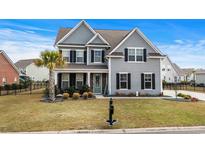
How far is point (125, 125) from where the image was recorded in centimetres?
885

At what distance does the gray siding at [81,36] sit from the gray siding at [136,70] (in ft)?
12.8

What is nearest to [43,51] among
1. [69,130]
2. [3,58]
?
[69,130]

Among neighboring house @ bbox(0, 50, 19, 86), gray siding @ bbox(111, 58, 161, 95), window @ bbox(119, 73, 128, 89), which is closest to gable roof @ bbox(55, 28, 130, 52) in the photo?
gray siding @ bbox(111, 58, 161, 95)

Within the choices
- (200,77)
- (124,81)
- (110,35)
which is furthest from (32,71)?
(200,77)

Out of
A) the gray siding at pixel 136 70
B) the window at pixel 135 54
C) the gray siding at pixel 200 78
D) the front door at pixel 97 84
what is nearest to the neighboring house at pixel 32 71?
the front door at pixel 97 84

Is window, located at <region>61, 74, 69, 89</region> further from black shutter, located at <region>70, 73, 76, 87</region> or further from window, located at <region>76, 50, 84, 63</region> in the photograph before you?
window, located at <region>76, 50, 84, 63</region>

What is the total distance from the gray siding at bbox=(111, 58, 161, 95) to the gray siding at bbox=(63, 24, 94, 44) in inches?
153

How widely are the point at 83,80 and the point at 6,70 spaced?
1740cm

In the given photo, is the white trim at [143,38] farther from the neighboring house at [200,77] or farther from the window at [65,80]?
the neighboring house at [200,77]

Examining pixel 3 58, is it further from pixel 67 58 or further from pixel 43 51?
pixel 43 51

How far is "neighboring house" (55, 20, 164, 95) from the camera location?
21016 millimetres

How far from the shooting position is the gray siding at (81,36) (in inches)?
873

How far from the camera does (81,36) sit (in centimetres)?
2250

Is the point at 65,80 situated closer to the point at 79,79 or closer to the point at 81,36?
the point at 79,79
